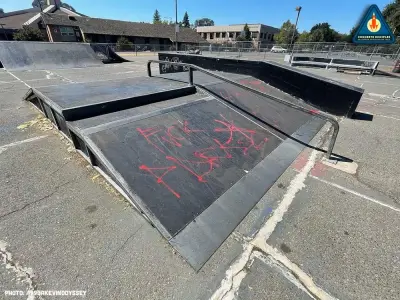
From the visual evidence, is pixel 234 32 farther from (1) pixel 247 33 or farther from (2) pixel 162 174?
(2) pixel 162 174

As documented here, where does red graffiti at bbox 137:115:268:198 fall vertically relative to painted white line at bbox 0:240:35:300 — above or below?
above

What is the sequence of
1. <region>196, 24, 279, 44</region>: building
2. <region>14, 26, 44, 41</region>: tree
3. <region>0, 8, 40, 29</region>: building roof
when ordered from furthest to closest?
<region>196, 24, 279, 44</region>: building, <region>0, 8, 40, 29</region>: building roof, <region>14, 26, 44, 41</region>: tree

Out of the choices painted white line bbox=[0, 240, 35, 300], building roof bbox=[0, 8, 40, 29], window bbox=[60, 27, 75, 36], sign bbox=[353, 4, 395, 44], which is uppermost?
building roof bbox=[0, 8, 40, 29]

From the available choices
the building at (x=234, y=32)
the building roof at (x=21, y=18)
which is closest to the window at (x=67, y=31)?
the building roof at (x=21, y=18)

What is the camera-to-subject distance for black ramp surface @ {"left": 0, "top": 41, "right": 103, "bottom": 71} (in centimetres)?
1301

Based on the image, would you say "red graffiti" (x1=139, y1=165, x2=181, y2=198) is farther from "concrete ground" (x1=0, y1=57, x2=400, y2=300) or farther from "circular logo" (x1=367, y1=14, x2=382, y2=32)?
"circular logo" (x1=367, y1=14, x2=382, y2=32)

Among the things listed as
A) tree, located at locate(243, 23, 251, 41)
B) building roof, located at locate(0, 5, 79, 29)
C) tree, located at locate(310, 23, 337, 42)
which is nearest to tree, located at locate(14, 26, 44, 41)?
building roof, located at locate(0, 5, 79, 29)

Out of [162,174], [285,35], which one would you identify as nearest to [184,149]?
[162,174]

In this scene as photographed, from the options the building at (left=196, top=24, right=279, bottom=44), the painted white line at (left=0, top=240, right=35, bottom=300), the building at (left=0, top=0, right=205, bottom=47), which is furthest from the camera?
the building at (left=196, top=24, right=279, bottom=44)

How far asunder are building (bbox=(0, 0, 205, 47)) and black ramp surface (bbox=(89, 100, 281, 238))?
4718 cm

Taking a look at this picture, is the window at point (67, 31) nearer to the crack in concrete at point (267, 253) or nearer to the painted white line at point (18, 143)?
the painted white line at point (18, 143)

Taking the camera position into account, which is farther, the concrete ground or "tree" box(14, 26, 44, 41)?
"tree" box(14, 26, 44, 41)

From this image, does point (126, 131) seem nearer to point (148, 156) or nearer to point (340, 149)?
point (148, 156)

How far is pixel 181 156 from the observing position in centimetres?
321
